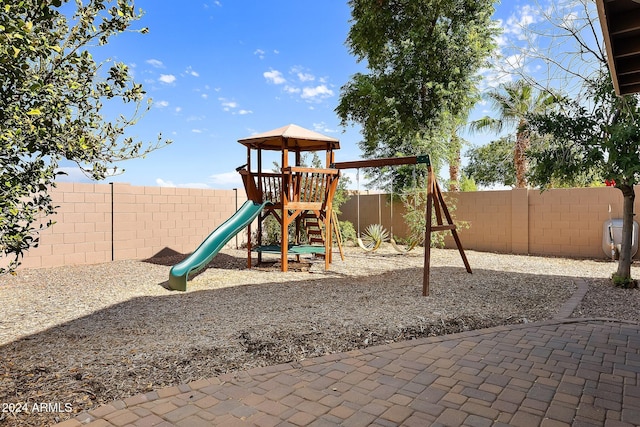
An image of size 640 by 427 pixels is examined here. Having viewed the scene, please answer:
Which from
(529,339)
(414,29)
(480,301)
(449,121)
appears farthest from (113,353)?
(414,29)

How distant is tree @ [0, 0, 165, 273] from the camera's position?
1.99 m

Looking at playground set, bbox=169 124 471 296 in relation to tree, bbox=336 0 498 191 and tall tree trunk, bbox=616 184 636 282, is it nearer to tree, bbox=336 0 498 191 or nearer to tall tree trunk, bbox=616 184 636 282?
tall tree trunk, bbox=616 184 636 282

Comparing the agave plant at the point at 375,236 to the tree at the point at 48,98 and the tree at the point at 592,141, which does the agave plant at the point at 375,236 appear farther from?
the tree at the point at 48,98

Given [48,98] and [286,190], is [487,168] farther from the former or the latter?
[48,98]

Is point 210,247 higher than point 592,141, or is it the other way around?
point 592,141

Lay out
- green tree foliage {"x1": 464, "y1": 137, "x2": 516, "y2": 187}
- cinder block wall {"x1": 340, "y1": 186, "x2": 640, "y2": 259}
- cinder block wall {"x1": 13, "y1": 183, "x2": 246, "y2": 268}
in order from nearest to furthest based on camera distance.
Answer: cinder block wall {"x1": 13, "y1": 183, "x2": 246, "y2": 268} → cinder block wall {"x1": 340, "y1": 186, "x2": 640, "y2": 259} → green tree foliage {"x1": 464, "y1": 137, "x2": 516, "y2": 187}

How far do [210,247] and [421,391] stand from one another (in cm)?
469

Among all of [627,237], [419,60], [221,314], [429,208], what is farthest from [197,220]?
[419,60]

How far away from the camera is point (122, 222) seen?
831 centimetres

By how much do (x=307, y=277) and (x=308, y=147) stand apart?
326 centimetres

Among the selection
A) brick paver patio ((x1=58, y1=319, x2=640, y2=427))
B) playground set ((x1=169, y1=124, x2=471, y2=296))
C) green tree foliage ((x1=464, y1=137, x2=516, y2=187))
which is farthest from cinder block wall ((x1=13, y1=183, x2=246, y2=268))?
green tree foliage ((x1=464, y1=137, x2=516, y2=187))

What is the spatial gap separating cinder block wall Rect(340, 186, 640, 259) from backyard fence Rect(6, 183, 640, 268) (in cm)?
2

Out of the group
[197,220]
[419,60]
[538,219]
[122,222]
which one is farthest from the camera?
[419,60]

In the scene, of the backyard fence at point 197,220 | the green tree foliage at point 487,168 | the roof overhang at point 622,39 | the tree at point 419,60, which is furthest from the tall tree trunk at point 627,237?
the green tree foliage at point 487,168
